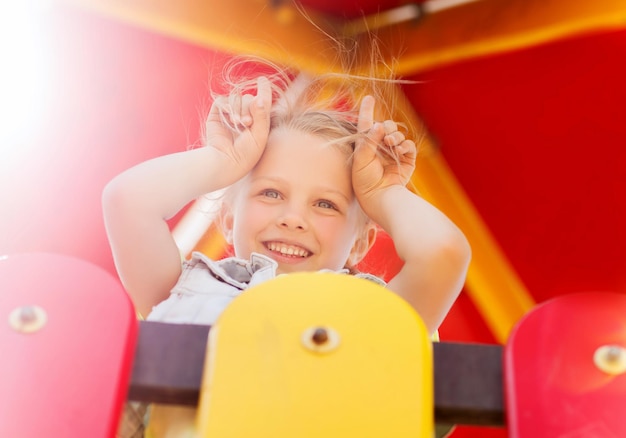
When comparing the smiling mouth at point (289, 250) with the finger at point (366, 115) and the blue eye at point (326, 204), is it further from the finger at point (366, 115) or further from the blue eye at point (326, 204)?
the finger at point (366, 115)

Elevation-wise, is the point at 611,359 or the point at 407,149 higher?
the point at 407,149

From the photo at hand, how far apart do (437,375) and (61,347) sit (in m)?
0.22

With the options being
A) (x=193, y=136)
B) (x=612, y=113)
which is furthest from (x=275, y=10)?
(x=612, y=113)

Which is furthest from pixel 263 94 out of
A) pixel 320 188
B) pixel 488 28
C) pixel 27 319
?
pixel 27 319

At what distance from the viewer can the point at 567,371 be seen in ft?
1.56

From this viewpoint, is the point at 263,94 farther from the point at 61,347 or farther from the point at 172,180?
the point at 61,347

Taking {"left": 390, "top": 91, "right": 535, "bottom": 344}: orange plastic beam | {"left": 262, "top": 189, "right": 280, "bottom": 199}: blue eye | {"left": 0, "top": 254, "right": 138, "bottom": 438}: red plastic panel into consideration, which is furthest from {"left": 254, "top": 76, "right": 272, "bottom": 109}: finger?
{"left": 0, "top": 254, "right": 138, "bottom": 438}: red plastic panel

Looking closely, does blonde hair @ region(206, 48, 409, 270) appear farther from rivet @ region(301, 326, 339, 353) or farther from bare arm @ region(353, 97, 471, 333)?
rivet @ region(301, 326, 339, 353)

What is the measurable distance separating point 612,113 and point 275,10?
0.47m

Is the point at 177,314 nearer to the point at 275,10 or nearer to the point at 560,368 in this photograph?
the point at 560,368

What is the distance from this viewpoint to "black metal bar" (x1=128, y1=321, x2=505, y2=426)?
0.49m

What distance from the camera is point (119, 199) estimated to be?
82 centimetres

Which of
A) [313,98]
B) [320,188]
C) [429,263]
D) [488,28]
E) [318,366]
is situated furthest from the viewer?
[488,28]

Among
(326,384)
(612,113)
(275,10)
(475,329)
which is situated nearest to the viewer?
(326,384)
